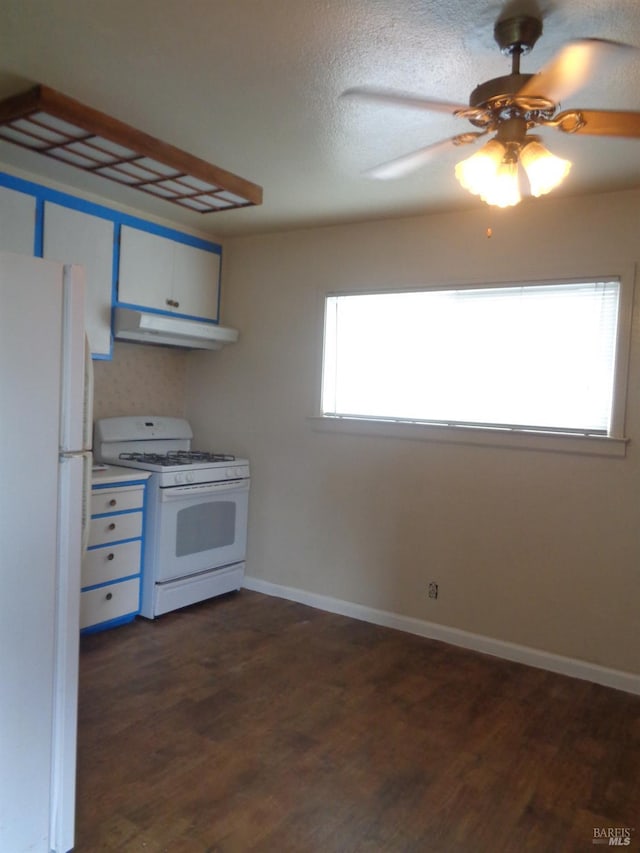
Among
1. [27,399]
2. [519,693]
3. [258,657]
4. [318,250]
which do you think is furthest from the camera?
[318,250]

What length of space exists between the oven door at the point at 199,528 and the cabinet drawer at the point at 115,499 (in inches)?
5.0

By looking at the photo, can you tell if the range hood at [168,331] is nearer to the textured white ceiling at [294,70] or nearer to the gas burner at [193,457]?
the gas burner at [193,457]

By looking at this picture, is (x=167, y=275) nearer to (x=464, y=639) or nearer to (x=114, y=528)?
(x=114, y=528)

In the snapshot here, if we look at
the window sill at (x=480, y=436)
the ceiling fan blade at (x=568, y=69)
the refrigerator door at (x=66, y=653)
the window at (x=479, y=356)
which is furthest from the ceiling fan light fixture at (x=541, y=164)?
the window sill at (x=480, y=436)

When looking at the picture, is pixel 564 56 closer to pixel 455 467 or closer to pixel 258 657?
pixel 455 467

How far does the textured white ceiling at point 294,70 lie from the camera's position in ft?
5.69

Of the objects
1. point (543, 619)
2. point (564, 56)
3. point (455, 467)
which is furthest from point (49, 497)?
point (543, 619)

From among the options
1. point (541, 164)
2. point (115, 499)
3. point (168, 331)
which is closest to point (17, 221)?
point (168, 331)

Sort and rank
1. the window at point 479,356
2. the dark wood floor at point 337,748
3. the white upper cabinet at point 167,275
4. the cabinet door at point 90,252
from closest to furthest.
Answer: the dark wood floor at point 337,748 → the window at point 479,356 → the cabinet door at point 90,252 → the white upper cabinet at point 167,275

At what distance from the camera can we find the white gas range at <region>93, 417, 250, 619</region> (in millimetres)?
3627

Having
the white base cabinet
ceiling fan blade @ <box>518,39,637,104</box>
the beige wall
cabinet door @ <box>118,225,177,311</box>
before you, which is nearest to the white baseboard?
the beige wall

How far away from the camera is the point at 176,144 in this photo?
2.71 meters

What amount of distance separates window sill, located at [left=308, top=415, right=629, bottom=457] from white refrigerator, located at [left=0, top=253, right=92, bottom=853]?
2193 millimetres

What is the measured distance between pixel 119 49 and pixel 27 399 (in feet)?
3.92
